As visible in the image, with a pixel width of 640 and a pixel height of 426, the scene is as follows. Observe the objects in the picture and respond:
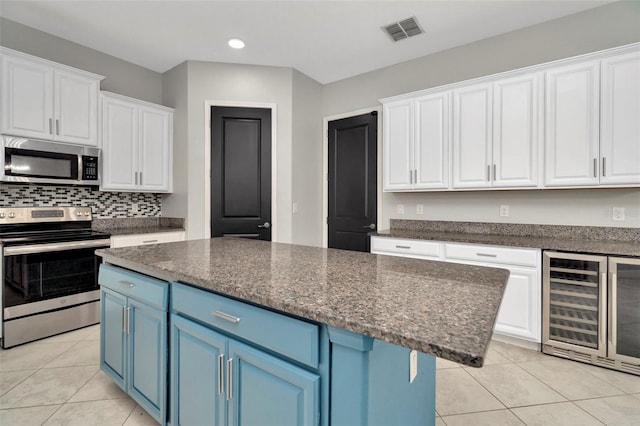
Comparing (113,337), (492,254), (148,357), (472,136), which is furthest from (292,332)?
(472,136)

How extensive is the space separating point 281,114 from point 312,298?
3.26 m

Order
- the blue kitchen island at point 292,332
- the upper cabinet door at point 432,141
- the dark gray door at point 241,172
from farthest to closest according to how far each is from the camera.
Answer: the dark gray door at point 241,172, the upper cabinet door at point 432,141, the blue kitchen island at point 292,332

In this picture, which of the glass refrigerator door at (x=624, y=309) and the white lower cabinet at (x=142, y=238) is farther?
the white lower cabinet at (x=142, y=238)

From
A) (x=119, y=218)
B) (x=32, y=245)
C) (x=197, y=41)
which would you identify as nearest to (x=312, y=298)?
(x=32, y=245)

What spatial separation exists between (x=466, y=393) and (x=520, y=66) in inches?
115

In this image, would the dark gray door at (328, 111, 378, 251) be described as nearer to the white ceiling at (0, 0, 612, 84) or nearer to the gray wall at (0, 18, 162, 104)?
the white ceiling at (0, 0, 612, 84)

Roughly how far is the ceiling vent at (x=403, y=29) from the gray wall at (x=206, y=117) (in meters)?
1.30

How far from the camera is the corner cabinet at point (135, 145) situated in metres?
3.33

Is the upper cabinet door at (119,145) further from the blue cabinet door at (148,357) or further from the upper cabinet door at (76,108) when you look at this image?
the blue cabinet door at (148,357)

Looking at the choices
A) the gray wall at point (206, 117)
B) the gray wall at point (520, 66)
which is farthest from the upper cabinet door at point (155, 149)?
the gray wall at point (520, 66)

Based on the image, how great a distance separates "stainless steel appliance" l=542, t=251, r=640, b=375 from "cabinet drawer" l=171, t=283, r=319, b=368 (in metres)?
2.29

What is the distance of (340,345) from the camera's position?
862mm

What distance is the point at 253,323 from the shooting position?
1.06 m

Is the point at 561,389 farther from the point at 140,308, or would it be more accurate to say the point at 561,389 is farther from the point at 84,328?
the point at 84,328
